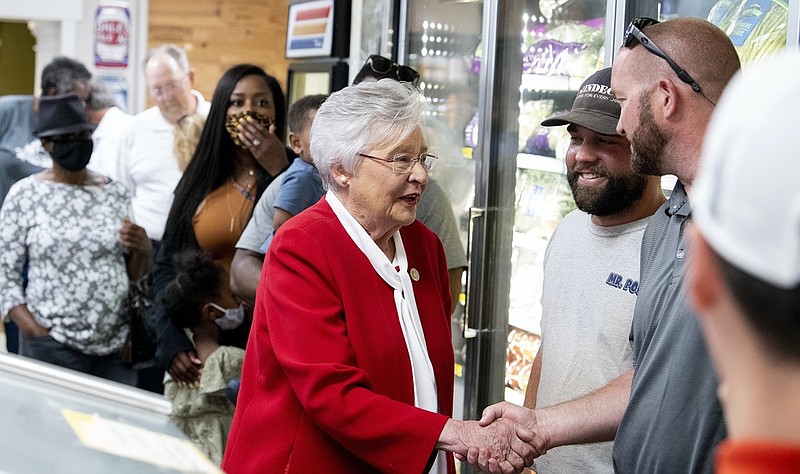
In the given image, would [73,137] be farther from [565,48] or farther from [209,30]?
[209,30]

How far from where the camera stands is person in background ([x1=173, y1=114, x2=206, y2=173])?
490 cm

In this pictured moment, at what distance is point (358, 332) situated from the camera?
2.04m

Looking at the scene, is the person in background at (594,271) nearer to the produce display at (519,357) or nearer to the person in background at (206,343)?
the produce display at (519,357)

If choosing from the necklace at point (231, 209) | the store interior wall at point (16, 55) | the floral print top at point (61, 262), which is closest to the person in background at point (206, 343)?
the necklace at point (231, 209)

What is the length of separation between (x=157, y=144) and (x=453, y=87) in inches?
74.6

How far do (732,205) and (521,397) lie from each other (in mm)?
3236

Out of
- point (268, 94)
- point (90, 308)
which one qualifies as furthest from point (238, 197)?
point (90, 308)

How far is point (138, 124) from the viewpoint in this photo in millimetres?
5508

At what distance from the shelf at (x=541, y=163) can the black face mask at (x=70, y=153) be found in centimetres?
185

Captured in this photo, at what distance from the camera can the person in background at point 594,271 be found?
2.30m

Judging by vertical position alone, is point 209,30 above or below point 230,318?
above

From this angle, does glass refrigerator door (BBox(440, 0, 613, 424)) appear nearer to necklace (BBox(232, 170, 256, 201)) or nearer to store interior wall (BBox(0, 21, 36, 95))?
necklace (BBox(232, 170, 256, 201))

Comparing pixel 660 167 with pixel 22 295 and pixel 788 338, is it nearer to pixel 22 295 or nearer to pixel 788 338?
pixel 788 338

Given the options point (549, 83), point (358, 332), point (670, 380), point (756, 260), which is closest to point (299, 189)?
point (549, 83)
